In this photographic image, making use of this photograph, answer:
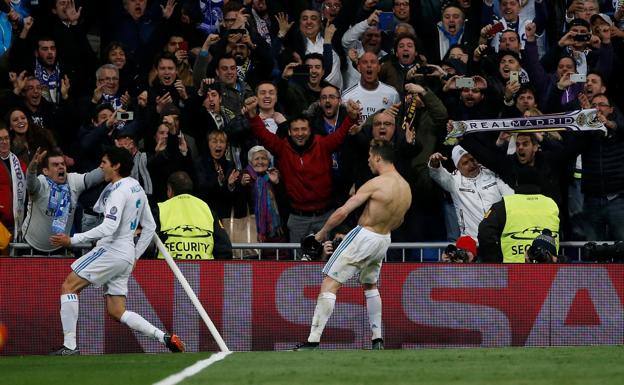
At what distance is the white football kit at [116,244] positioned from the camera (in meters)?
14.6

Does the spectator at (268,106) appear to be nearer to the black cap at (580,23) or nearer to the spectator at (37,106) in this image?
the spectator at (37,106)

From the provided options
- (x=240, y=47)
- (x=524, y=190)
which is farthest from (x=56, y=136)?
(x=524, y=190)

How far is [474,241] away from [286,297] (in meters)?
2.34

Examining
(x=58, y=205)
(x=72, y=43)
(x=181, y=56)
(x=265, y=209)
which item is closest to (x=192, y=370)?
→ (x=58, y=205)

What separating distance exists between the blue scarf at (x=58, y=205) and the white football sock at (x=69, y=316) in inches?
63.4

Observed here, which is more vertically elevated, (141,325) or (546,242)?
(546,242)

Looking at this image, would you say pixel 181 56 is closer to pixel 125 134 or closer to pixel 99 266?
pixel 125 134

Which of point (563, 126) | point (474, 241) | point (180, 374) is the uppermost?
point (563, 126)

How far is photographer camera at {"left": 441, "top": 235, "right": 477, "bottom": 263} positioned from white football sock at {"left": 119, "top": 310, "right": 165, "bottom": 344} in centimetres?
372

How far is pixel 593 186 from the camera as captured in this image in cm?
1745

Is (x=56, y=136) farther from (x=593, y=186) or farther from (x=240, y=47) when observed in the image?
(x=593, y=186)

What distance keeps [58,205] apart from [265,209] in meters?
2.59

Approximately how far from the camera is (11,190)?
16594mm

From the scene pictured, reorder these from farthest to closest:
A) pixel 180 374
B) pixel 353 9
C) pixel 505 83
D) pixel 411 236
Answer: pixel 353 9
pixel 505 83
pixel 411 236
pixel 180 374
